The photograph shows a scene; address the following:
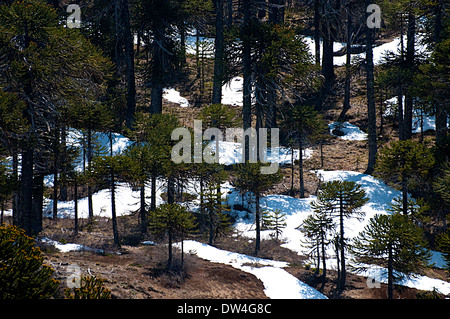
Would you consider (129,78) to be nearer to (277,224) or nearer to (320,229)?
(277,224)

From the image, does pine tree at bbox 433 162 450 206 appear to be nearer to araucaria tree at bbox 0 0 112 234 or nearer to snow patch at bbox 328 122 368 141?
snow patch at bbox 328 122 368 141

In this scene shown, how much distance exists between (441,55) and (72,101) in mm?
17098

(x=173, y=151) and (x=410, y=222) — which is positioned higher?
(x=173, y=151)

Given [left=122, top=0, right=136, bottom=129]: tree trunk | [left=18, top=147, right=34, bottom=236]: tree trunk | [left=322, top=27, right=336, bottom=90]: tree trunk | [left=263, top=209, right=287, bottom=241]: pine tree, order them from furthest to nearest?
1. [left=322, top=27, right=336, bottom=90]: tree trunk
2. [left=122, top=0, right=136, bottom=129]: tree trunk
3. [left=263, top=209, right=287, bottom=241]: pine tree
4. [left=18, top=147, right=34, bottom=236]: tree trunk

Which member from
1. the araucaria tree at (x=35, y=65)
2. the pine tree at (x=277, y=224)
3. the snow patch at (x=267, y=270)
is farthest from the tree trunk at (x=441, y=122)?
the araucaria tree at (x=35, y=65)

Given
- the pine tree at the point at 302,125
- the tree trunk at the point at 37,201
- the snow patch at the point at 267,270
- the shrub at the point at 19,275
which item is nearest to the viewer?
the shrub at the point at 19,275

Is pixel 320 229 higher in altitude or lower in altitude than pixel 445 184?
lower

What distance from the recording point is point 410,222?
491 inches

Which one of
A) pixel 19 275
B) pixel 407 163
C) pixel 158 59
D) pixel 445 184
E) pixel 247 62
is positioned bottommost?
pixel 19 275

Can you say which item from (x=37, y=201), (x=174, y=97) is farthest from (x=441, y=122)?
(x=37, y=201)

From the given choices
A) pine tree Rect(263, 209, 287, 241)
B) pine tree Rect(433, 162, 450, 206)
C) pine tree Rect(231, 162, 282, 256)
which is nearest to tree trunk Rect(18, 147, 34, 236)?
pine tree Rect(231, 162, 282, 256)

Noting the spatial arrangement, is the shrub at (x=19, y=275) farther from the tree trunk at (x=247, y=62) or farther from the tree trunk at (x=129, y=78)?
the tree trunk at (x=129, y=78)
